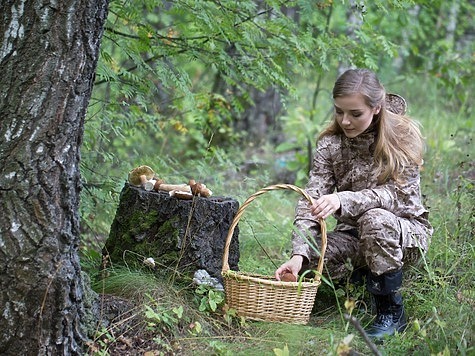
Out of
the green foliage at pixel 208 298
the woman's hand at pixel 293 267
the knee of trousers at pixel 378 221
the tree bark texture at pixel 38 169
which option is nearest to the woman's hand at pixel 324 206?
the knee of trousers at pixel 378 221

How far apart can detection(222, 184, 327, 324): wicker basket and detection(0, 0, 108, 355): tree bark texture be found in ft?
2.89

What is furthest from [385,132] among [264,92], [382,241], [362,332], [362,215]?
[362,332]

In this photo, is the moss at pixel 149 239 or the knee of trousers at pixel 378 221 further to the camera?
the moss at pixel 149 239

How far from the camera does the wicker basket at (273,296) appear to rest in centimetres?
319

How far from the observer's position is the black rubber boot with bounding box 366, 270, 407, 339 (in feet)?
11.0

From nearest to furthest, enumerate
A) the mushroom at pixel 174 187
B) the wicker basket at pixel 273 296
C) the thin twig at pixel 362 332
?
the thin twig at pixel 362 332 → the wicker basket at pixel 273 296 → the mushroom at pixel 174 187

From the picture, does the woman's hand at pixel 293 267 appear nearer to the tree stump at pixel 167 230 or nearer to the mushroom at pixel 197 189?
the tree stump at pixel 167 230

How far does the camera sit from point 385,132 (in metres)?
3.63

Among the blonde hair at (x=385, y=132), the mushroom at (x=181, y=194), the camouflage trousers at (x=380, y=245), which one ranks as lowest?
the camouflage trousers at (x=380, y=245)

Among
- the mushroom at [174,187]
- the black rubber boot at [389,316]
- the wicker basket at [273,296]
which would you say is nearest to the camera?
the wicker basket at [273,296]

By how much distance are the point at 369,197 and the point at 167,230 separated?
1066 millimetres

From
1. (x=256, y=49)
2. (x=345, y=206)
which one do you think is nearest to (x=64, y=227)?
(x=345, y=206)

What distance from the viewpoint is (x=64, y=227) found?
263 cm

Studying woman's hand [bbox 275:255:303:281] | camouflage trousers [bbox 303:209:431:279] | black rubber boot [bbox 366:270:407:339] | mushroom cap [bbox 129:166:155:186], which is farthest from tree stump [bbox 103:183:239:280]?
black rubber boot [bbox 366:270:407:339]
